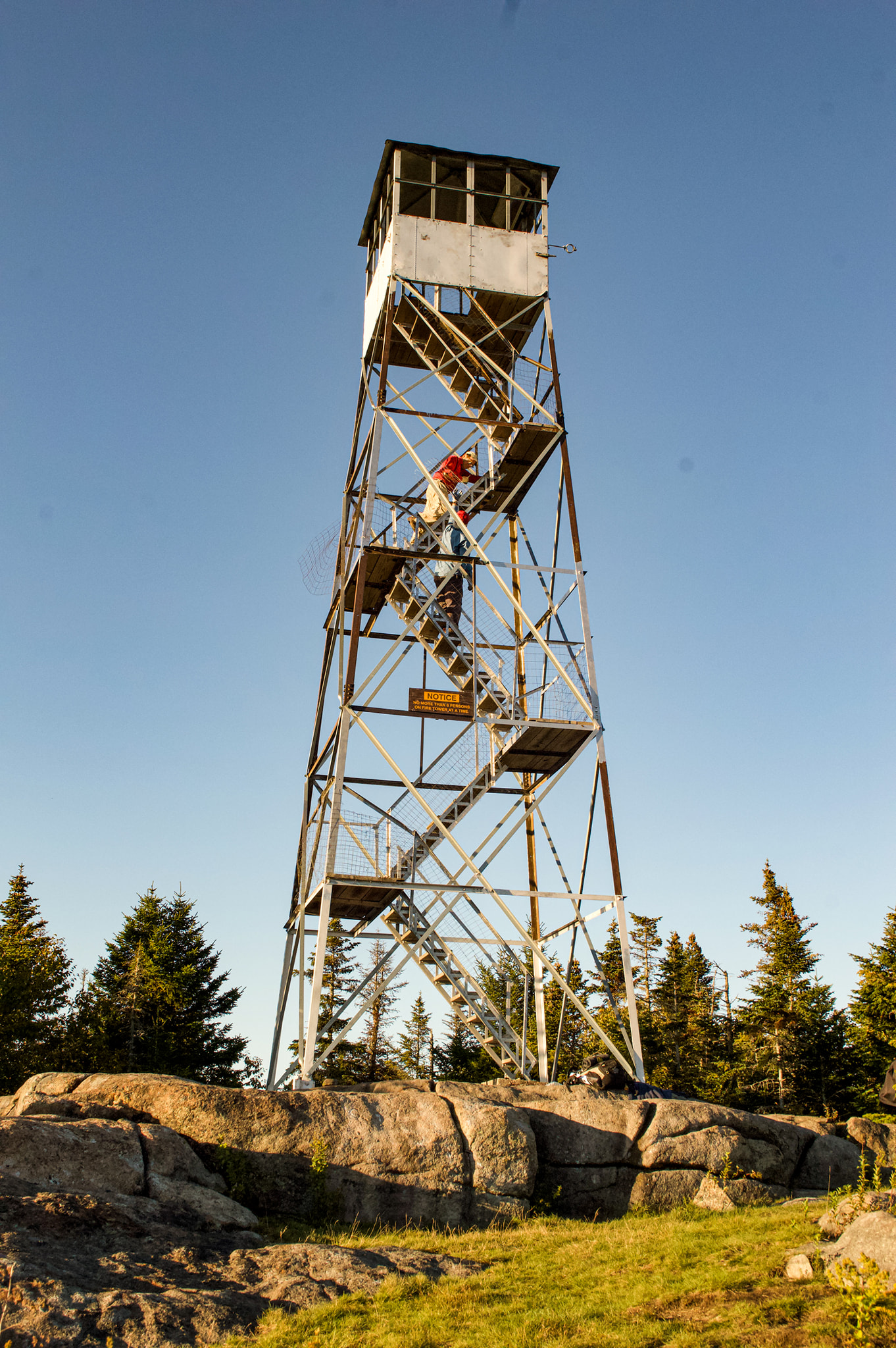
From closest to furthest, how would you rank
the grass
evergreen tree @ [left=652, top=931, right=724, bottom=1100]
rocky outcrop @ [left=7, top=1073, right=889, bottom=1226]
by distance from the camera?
the grass < rocky outcrop @ [left=7, top=1073, right=889, bottom=1226] < evergreen tree @ [left=652, top=931, right=724, bottom=1100]

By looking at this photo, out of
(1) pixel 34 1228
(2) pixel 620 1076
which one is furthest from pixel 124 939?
(1) pixel 34 1228

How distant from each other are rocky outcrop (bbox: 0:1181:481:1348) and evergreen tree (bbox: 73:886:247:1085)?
2537 cm

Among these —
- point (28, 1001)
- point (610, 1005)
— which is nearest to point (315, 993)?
point (28, 1001)

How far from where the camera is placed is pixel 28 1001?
3453 cm

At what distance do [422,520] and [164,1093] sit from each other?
12.7 metres

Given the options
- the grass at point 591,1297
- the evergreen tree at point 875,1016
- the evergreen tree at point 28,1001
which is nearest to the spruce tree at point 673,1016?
the evergreen tree at point 875,1016

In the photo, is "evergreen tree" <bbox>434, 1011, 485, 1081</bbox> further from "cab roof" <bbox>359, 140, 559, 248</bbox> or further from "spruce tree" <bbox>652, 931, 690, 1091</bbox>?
"cab roof" <bbox>359, 140, 559, 248</bbox>

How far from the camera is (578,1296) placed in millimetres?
10391

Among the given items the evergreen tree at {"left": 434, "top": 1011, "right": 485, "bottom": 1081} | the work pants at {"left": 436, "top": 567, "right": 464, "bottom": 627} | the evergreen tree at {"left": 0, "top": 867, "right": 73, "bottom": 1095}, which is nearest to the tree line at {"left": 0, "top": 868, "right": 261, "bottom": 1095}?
the evergreen tree at {"left": 0, "top": 867, "right": 73, "bottom": 1095}

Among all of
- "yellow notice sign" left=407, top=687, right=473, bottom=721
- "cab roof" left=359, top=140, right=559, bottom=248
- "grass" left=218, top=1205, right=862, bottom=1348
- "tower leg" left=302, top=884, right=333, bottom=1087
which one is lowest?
→ "grass" left=218, top=1205, right=862, bottom=1348

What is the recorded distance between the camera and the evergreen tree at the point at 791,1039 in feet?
128

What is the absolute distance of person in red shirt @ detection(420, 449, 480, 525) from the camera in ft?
76.8

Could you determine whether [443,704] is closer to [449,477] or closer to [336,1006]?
[449,477]

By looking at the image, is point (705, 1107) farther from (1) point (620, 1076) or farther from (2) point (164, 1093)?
(2) point (164, 1093)
